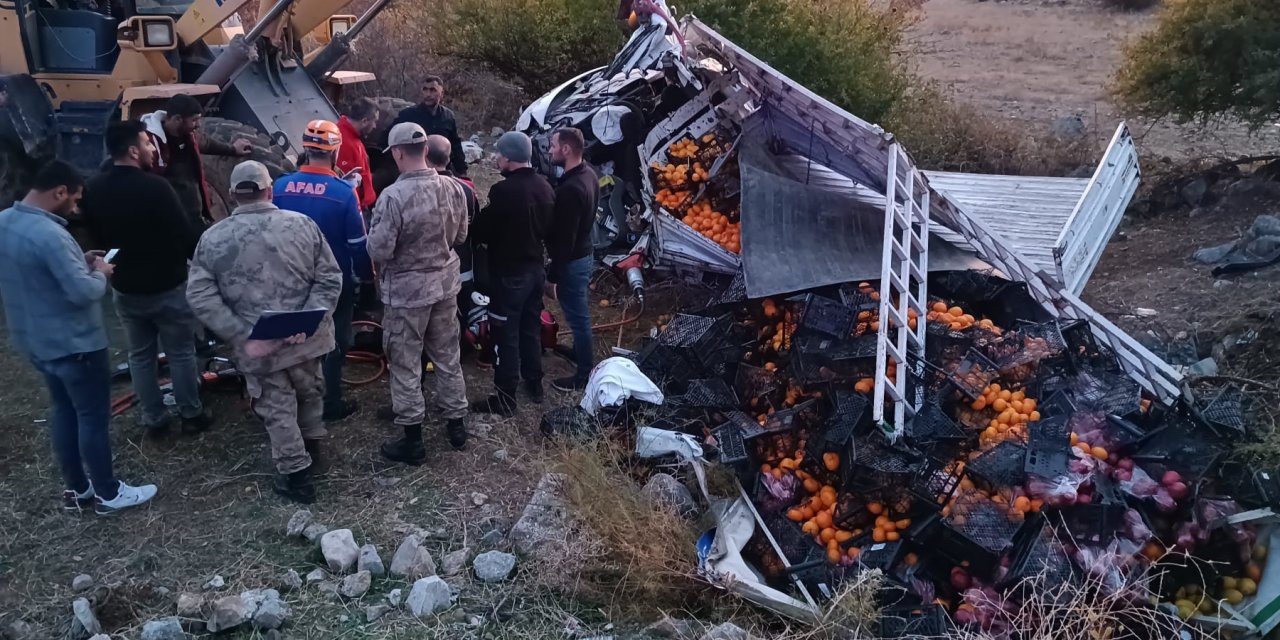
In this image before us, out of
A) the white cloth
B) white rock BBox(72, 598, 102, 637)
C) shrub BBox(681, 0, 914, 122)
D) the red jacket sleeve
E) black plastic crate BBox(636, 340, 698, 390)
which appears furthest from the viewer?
shrub BBox(681, 0, 914, 122)

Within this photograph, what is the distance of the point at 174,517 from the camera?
4.71m

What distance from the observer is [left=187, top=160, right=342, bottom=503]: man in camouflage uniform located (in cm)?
436

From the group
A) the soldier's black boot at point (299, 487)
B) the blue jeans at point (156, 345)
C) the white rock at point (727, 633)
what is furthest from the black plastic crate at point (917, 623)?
the blue jeans at point (156, 345)

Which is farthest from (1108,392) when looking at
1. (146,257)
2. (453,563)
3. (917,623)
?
(146,257)

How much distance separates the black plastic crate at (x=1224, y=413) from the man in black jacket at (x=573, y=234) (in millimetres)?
3576

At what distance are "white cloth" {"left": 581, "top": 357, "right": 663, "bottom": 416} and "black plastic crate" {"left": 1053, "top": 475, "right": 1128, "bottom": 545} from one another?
90.8 inches

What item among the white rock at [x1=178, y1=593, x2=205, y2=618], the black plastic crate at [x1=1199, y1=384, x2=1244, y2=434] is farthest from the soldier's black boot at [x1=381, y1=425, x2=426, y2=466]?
the black plastic crate at [x1=1199, y1=384, x2=1244, y2=434]

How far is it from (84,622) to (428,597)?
1.41 metres

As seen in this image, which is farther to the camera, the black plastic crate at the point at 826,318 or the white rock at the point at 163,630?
the black plastic crate at the point at 826,318

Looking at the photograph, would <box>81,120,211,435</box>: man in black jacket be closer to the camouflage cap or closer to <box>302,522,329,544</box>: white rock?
the camouflage cap

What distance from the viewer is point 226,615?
3873mm

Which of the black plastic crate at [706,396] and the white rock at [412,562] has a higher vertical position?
the white rock at [412,562]

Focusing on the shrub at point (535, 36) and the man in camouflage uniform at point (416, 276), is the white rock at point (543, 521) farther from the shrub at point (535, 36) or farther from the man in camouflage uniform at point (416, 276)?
the shrub at point (535, 36)

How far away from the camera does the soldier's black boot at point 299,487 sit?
483 centimetres
